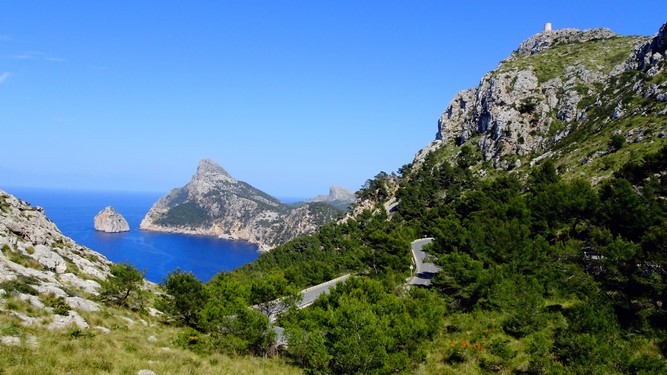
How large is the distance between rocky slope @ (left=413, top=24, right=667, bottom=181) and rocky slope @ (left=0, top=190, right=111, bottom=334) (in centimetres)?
6764

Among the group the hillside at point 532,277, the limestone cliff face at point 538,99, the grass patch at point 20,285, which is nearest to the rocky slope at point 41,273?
the grass patch at point 20,285

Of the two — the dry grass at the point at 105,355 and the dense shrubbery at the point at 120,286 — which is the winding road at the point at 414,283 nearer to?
the dry grass at the point at 105,355

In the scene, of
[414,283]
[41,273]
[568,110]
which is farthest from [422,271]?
[568,110]

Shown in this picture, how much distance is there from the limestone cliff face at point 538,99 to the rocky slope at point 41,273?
94437 millimetres

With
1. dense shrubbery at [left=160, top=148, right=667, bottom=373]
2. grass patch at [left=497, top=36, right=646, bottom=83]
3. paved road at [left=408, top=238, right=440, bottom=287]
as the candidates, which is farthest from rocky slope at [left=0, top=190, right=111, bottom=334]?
grass patch at [left=497, top=36, right=646, bottom=83]

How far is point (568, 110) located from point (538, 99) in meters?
9.74

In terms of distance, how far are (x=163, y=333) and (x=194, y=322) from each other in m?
4.71

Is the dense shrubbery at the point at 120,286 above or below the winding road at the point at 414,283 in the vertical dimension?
above

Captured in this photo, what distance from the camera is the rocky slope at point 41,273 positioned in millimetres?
21844

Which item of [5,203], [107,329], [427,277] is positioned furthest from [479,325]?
[5,203]

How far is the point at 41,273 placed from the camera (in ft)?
99.9

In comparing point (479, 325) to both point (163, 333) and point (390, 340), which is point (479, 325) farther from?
point (163, 333)

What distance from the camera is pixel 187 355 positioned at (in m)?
21.0

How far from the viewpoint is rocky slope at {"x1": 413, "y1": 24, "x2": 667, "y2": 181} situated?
2936 inches
